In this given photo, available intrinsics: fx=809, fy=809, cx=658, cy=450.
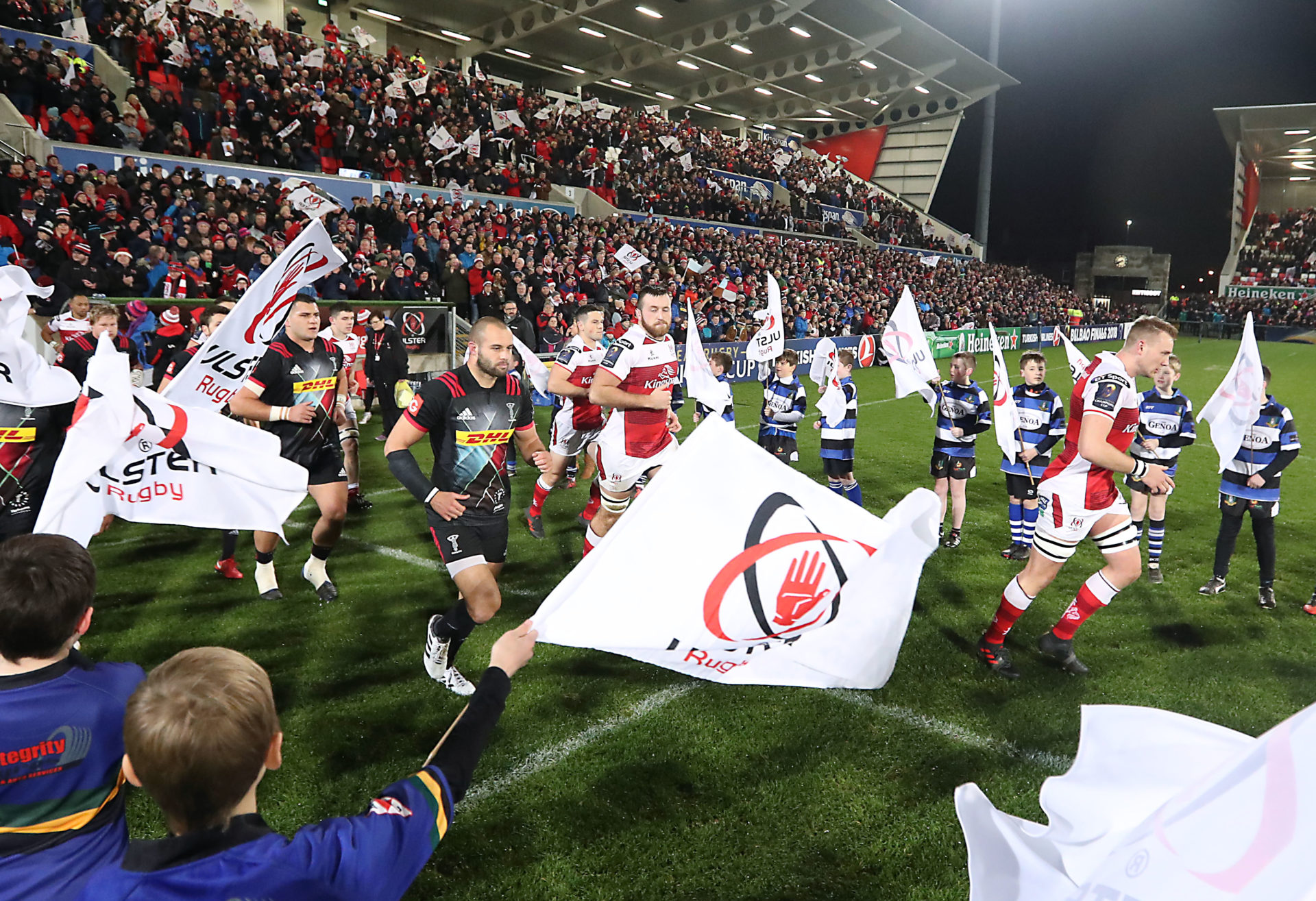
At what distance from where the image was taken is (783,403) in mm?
9805

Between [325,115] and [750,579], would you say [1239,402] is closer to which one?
[750,579]

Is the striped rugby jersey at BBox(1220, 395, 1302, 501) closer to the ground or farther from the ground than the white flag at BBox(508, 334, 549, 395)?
closer to the ground

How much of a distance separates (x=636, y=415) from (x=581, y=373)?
2423 mm

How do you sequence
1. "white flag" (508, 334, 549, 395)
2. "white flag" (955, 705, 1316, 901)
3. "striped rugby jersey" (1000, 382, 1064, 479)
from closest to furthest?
"white flag" (955, 705, 1316, 901)
"striped rugby jersey" (1000, 382, 1064, 479)
"white flag" (508, 334, 549, 395)

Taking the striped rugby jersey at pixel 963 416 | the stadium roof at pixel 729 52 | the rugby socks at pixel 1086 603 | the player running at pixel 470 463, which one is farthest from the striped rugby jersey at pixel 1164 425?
the stadium roof at pixel 729 52

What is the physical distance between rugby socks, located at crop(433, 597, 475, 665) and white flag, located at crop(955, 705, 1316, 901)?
366cm

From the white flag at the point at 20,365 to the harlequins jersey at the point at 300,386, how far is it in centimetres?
140

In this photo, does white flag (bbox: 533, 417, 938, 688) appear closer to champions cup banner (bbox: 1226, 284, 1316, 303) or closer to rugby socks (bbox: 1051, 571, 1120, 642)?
rugby socks (bbox: 1051, 571, 1120, 642)

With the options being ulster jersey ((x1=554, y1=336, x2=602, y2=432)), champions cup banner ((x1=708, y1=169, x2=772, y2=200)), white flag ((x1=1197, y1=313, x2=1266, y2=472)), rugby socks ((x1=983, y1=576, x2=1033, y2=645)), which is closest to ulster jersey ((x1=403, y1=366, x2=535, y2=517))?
rugby socks ((x1=983, y1=576, x2=1033, y2=645))

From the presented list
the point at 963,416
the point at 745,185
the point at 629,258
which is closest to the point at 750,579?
the point at 963,416

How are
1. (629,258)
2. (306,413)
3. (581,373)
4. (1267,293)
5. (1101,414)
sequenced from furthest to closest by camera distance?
1. (1267,293)
2. (629,258)
3. (581,373)
4. (306,413)
5. (1101,414)

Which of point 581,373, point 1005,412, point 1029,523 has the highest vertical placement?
point 581,373

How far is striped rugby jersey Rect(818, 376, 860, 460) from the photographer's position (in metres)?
8.95

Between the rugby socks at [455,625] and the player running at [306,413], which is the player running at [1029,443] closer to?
the rugby socks at [455,625]
